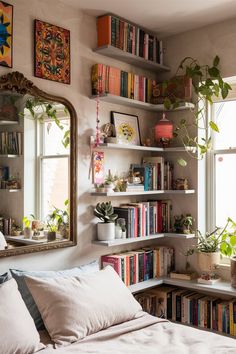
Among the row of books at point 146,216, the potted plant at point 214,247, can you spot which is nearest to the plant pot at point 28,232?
the row of books at point 146,216

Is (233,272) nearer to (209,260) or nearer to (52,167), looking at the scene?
(209,260)

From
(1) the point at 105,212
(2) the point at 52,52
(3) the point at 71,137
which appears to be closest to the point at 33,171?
(3) the point at 71,137

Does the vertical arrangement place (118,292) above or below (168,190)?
below

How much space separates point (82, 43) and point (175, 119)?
1.08 metres

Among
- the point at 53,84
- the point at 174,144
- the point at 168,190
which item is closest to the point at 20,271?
the point at 53,84

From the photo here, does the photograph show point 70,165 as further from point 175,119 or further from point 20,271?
point 175,119

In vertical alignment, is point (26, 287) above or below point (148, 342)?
above

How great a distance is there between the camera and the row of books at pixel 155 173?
3.38 m

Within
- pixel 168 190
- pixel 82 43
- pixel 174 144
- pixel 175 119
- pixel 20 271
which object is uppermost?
pixel 82 43

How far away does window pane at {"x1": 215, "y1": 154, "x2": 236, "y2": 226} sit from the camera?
11.2 feet

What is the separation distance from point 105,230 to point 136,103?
1043mm

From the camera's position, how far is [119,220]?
3137mm

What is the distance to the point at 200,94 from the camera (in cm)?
335

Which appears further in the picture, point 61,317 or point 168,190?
point 168,190
